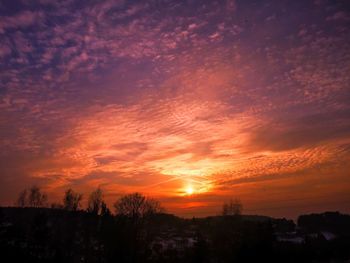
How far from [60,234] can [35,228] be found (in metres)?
33.5

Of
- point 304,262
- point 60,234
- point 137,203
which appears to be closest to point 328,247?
point 304,262

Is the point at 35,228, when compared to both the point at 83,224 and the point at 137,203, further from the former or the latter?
the point at 83,224

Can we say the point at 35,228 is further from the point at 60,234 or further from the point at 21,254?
the point at 60,234

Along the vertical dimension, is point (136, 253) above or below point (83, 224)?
below

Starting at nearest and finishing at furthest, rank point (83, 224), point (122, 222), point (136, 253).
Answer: point (136, 253) < point (122, 222) < point (83, 224)

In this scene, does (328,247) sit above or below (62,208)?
below

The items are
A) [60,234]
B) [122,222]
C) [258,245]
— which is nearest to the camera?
[122,222]

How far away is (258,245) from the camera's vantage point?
78.6m

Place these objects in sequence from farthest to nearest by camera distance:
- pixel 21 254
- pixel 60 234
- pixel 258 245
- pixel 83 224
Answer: pixel 83 224
pixel 60 234
pixel 258 245
pixel 21 254

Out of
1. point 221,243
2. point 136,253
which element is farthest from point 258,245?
point 136,253

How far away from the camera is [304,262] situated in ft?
328

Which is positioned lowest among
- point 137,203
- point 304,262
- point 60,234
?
point 304,262

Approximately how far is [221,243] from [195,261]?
2415 centimetres

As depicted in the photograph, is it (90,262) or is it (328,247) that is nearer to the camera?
(90,262)
